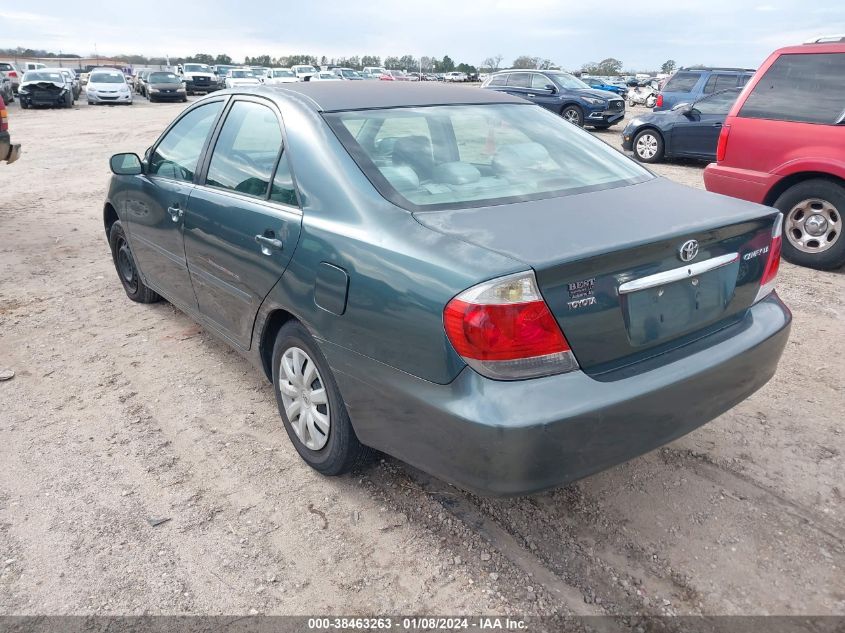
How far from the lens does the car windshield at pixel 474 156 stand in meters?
2.67

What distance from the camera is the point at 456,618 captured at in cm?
222

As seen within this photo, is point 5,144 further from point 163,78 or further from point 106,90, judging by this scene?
point 163,78

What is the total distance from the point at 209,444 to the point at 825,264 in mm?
5350

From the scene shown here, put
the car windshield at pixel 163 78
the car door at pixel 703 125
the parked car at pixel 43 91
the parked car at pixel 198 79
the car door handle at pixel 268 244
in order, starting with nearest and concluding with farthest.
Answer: the car door handle at pixel 268 244 < the car door at pixel 703 125 < the parked car at pixel 43 91 < the car windshield at pixel 163 78 < the parked car at pixel 198 79

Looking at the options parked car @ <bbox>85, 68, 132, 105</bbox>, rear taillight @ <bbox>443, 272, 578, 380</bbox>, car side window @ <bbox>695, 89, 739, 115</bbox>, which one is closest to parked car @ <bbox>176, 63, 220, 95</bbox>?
parked car @ <bbox>85, 68, 132, 105</bbox>

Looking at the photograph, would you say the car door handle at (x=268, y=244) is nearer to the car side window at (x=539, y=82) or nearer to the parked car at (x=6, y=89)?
the car side window at (x=539, y=82)

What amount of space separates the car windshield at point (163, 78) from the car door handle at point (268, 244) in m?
33.8

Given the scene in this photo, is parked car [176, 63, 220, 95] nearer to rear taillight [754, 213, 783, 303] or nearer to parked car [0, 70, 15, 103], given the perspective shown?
parked car [0, 70, 15, 103]

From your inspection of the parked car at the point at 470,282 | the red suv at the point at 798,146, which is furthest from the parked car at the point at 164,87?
the parked car at the point at 470,282

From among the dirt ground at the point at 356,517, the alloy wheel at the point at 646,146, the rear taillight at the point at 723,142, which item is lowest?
the alloy wheel at the point at 646,146

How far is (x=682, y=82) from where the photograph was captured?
604 inches

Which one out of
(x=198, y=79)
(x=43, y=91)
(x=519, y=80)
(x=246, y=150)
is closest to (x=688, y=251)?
(x=246, y=150)

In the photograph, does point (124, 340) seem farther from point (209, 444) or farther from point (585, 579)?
point (585, 579)

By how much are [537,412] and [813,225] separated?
5.07 m
